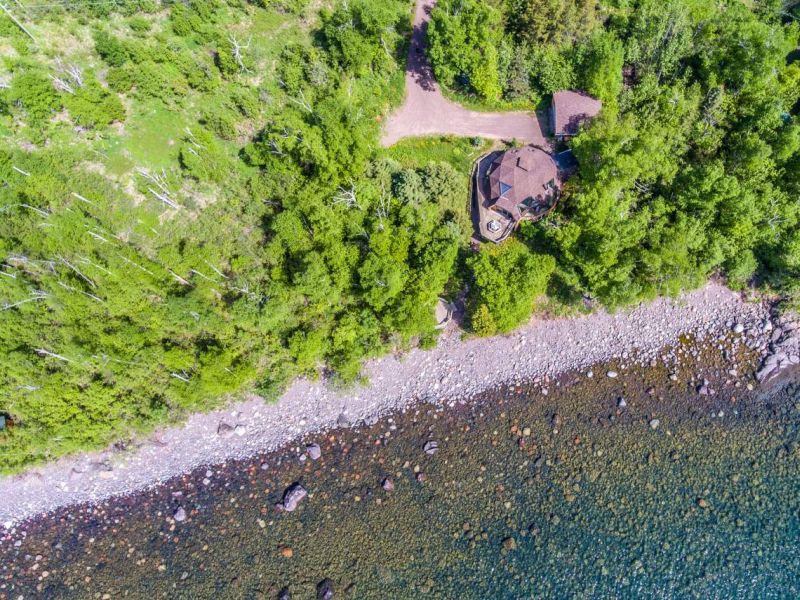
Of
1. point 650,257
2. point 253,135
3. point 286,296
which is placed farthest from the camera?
point 253,135

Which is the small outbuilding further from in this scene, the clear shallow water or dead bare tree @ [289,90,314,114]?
the clear shallow water

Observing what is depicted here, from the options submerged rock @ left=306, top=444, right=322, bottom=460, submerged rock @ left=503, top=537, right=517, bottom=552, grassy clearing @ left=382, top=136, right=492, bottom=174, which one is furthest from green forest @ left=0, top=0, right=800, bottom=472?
submerged rock @ left=503, top=537, right=517, bottom=552

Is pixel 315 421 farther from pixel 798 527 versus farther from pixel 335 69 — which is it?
pixel 798 527

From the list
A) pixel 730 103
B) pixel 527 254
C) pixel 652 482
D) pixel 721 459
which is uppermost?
pixel 730 103

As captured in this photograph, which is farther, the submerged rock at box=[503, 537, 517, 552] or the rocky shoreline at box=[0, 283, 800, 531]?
the rocky shoreline at box=[0, 283, 800, 531]

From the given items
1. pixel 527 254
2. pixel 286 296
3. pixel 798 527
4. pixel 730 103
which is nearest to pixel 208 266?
pixel 286 296

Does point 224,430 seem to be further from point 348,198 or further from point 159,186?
point 348,198

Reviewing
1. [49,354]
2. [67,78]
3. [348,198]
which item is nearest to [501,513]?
[348,198]
